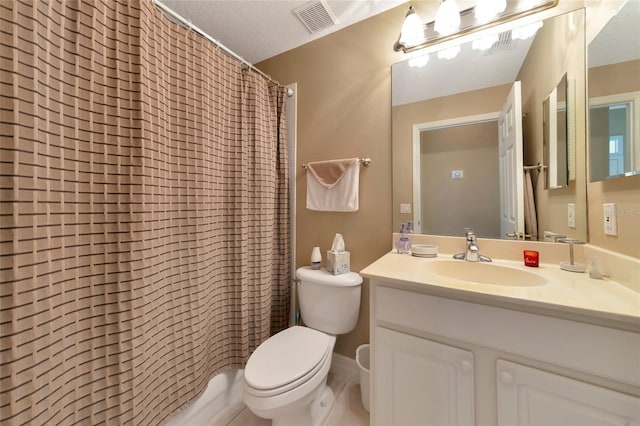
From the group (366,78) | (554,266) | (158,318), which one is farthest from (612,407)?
(366,78)

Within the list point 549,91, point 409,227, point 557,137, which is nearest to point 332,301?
point 409,227

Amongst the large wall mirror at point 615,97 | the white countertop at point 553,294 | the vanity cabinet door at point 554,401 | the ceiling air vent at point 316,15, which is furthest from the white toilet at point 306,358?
the ceiling air vent at point 316,15

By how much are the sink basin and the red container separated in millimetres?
91

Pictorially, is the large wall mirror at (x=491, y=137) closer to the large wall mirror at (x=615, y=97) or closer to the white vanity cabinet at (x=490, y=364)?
the large wall mirror at (x=615, y=97)

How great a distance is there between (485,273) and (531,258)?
19 cm

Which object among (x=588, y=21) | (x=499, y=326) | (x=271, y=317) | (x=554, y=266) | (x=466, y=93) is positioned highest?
(x=588, y=21)

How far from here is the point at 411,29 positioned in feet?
3.95

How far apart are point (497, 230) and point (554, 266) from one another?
246 mm

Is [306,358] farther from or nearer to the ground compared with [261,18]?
nearer to the ground

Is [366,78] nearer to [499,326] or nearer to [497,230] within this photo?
[497,230]

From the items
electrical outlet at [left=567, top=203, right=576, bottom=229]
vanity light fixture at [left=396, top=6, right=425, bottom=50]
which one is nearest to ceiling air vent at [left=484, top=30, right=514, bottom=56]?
vanity light fixture at [left=396, top=6, right=425, bottom=50]

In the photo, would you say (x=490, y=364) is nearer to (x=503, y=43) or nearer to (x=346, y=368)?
(x=346, y=368)

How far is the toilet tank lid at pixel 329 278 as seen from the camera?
1316 mm

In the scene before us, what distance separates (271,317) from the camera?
1634 mm
